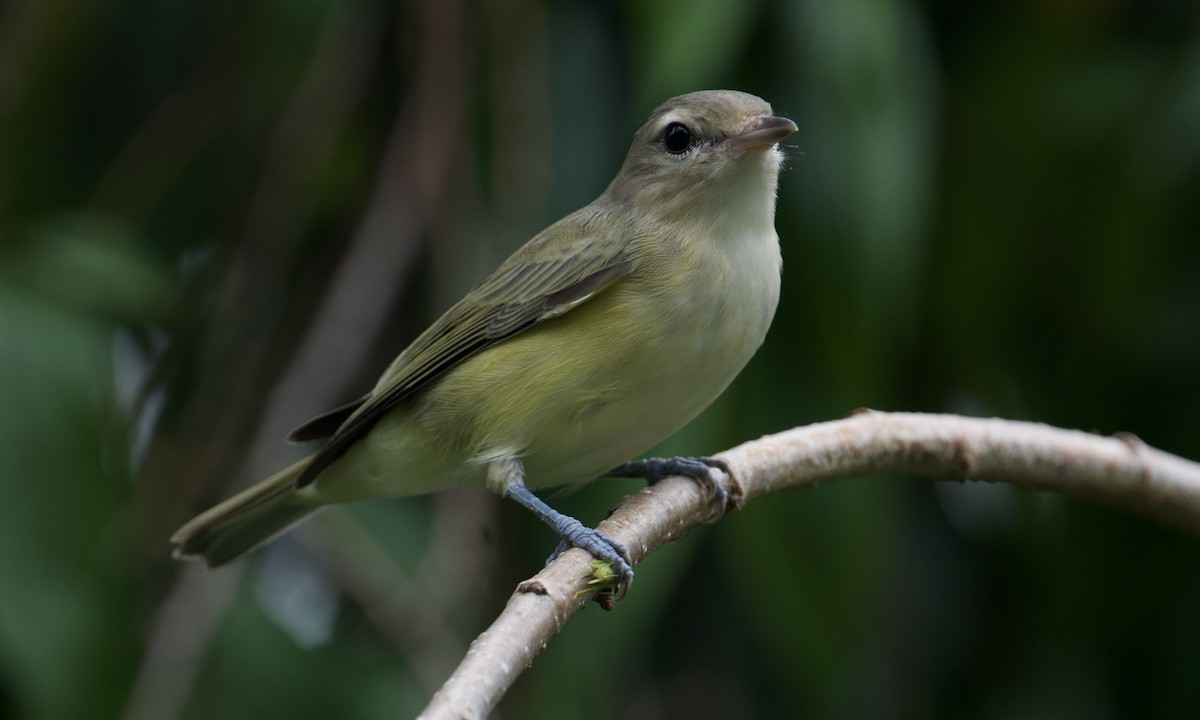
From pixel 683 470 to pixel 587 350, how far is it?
363mm

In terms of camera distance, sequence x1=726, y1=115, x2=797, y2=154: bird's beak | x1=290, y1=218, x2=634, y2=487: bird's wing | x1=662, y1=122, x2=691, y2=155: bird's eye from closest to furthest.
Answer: x1=726, y1=115, x2=797, y2=154: bird's beak, x1=290, y1=218, x2=634, y2=487: bird's wing, x1=662, y1=122, x2=691, y2=155: bird's eye

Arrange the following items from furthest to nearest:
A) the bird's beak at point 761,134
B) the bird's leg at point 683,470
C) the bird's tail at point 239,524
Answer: the bird's tail at point 239,524, the bird's beak at point 761,134, the bird's leg at point 683,470

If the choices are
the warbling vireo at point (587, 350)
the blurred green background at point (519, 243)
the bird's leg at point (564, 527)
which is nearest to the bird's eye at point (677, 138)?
the warbling vireo at point (587, 350)

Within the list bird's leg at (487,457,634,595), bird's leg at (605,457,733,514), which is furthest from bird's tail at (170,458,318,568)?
bird's leg at (605,457,733,514)

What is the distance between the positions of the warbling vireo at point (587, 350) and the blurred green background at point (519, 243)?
0.68ft

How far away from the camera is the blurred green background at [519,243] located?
11.9ft

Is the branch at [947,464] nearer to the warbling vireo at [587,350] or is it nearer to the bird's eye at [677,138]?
the warbling vireo at [587,350]

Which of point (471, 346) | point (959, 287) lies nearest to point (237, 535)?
point (471, 346)

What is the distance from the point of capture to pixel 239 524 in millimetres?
3744

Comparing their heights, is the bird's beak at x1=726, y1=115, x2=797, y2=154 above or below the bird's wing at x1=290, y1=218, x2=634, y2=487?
above

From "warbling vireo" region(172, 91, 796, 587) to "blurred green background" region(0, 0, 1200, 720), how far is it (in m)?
0.21

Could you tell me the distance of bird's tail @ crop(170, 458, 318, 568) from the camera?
367 cm

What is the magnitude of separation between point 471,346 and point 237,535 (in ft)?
2.77

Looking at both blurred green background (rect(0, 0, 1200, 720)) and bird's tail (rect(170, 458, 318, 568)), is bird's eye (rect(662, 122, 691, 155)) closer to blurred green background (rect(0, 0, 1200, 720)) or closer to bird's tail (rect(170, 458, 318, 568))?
blurred green background (rect(0, 0, 1200, 720))
